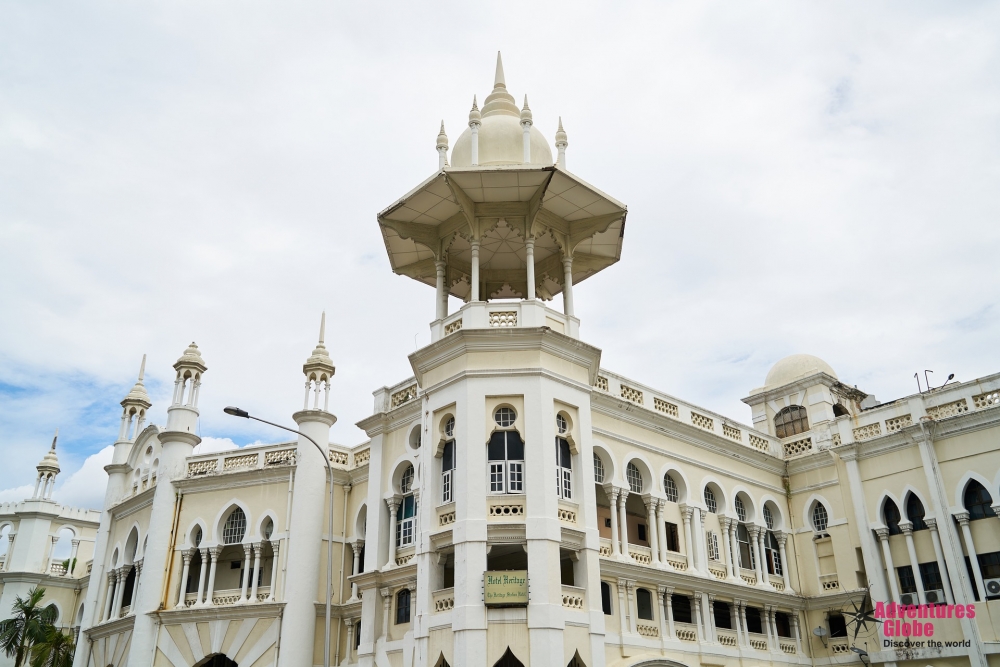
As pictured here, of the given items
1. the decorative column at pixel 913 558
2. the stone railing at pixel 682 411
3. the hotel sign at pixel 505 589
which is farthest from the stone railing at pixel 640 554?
the decorative column at pixel 913 558

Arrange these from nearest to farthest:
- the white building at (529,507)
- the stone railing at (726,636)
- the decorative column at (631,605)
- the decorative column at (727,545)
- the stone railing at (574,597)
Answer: the stone railing at (574,597), the white building at (529,507), the decorative column at (631,605), the stone railing at (726,636), the decorative column at (727,545)

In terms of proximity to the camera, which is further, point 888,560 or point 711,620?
point 888,560

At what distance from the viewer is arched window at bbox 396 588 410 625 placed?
2373 cm

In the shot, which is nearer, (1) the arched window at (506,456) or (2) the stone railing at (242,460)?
(1) the arched window at (506,456)

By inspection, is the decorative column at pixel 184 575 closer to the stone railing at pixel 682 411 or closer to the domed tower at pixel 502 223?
the domed tower at pixel 502 223

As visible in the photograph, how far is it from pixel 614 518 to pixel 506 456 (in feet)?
16.6

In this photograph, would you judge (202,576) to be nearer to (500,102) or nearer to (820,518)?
(500,102)

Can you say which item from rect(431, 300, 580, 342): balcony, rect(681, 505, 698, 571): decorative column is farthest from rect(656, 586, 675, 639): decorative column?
rect(431, 300, 580, 342): balcony

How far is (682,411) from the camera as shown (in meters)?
28.9

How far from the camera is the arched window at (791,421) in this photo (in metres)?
35.3

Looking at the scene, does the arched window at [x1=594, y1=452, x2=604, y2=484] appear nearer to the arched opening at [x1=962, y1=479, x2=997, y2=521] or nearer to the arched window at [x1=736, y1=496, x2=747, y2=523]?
the arched window at [x1=736, y1=496, x2=747, y2=523]

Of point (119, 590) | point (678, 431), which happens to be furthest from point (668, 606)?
point (119, 590)

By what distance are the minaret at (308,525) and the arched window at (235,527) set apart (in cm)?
272

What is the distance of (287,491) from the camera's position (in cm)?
2983
